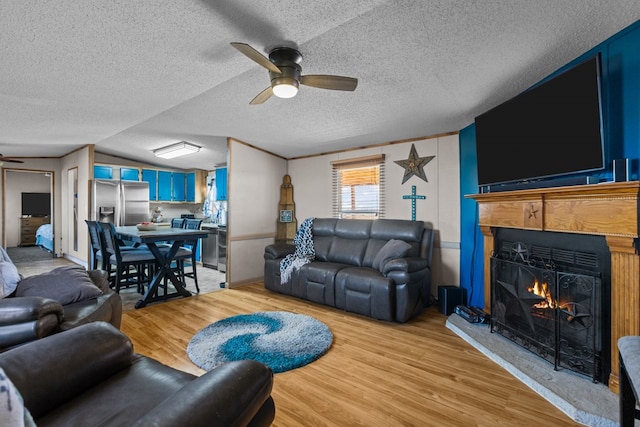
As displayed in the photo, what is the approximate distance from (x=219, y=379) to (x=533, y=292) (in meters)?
2.45

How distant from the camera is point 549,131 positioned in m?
2.12

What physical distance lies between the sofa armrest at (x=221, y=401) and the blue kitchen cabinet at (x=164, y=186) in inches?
265

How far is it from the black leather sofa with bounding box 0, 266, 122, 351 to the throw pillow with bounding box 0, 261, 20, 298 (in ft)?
0.14

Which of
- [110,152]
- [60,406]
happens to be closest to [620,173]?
[60,406]

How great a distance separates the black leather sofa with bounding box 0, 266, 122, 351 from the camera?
140cm

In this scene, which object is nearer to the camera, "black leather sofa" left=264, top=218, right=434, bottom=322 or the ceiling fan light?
the ceiling fan light

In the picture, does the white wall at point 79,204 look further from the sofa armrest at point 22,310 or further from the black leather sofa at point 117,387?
the black leather sofa at point 117,387

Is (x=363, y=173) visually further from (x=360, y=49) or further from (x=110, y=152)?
(x=110, y=152)

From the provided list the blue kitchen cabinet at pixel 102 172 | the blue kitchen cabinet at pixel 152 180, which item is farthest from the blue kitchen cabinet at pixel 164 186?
the blue kitchen cabinet at pixel 102 172

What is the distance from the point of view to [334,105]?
3.18 metres

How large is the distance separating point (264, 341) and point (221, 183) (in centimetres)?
396

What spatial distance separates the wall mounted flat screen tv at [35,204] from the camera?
895 cm

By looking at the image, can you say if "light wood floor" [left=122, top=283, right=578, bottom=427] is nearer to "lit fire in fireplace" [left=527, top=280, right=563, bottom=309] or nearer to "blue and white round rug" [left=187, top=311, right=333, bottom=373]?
"blue and white round rug" [left=187, top=311, right=333, bottom=373]

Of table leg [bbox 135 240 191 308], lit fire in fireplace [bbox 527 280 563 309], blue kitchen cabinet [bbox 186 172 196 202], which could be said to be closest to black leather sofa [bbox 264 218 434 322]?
lit fire in fireplace [bbox 527 280 563 309]
